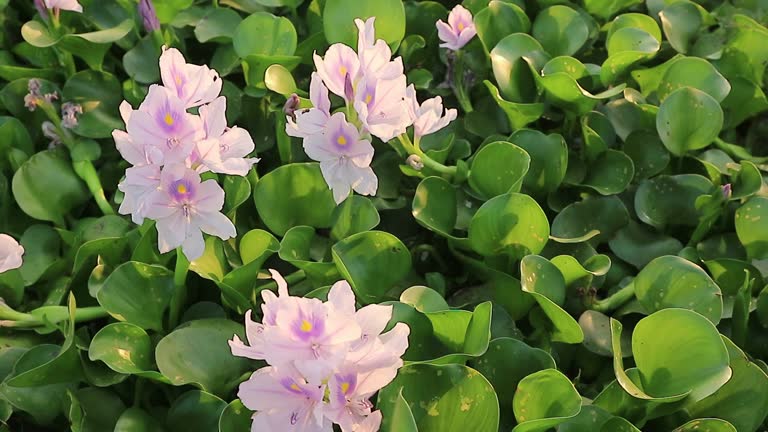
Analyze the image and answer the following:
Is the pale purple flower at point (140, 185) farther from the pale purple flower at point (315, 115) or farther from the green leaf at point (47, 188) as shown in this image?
the green leaf at point (47, 188)

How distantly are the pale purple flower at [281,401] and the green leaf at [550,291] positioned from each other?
0.98ft

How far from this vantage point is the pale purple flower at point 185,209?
73cm

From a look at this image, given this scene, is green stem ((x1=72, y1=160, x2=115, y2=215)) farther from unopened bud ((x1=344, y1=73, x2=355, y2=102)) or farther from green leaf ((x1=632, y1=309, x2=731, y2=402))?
green leaf ((x1=632, y1=309, x2=731, y2=402))

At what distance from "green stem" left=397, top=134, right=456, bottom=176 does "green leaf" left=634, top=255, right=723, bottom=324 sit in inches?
10.8

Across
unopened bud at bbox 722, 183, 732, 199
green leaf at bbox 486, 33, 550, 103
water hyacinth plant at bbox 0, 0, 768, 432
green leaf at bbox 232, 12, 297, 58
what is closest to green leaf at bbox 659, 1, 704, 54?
water hyacinth plant at bbox 0, 0, 768, 432

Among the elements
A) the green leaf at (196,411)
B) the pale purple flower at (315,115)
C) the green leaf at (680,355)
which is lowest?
the green leaf at (196,411)

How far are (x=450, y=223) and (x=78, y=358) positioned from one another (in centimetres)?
45

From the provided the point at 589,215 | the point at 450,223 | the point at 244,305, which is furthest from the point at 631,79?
the point at 244,305

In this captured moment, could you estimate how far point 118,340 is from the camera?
85 centimetres

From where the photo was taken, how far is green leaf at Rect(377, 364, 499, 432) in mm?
744

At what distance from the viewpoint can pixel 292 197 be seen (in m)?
0.97

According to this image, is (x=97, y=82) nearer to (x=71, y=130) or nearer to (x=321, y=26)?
(x=71, y=130)

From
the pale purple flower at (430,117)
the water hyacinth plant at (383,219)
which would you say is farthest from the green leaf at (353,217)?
the pale purple flower at (430,117)

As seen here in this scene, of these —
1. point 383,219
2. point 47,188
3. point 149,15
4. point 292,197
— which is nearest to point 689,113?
point 383,219
